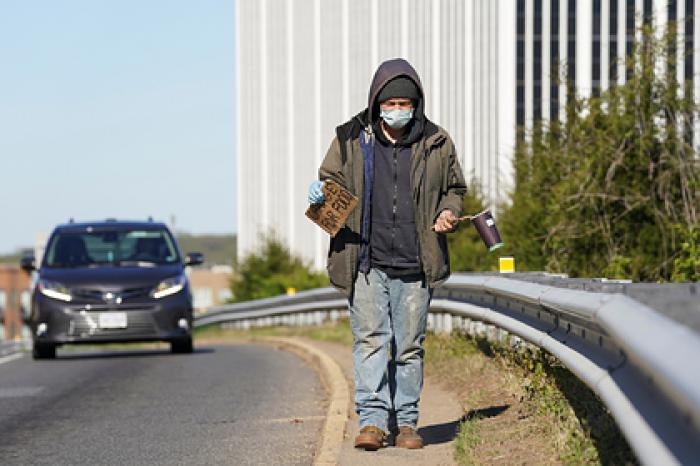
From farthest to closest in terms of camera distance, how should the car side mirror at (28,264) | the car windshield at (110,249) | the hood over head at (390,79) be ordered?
the car windshield at (110,249) < the car side mirror at (28,264) < the hood over head at (390,79)

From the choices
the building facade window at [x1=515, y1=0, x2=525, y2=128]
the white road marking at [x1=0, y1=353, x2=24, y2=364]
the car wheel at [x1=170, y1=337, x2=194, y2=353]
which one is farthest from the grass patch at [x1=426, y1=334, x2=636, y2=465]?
the building facade window at [x1=515, y1=0, x2=525, y2=128]

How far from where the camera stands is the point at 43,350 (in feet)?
61.2

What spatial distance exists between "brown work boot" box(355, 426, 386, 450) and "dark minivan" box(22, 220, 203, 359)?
34.9 ft

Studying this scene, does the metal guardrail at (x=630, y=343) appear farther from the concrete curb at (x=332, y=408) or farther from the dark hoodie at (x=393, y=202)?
the concrete curb at (x=332, y=408)

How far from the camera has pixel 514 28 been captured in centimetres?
7625

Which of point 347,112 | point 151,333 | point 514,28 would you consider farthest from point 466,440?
point 347,112

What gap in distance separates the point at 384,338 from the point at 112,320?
10670 mm

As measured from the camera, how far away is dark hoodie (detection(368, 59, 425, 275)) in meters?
7.63

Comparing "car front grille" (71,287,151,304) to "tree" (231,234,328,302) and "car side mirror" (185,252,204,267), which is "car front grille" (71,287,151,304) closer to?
"car side mirror" (185,252,204,267)

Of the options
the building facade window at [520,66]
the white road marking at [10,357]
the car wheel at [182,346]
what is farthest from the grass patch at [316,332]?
the building facade window at [520,66]

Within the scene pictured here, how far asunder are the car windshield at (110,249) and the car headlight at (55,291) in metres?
0.74

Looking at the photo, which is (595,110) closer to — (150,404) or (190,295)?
(190,295)

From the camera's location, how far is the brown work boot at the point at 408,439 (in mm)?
7816

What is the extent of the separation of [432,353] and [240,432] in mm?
3973
